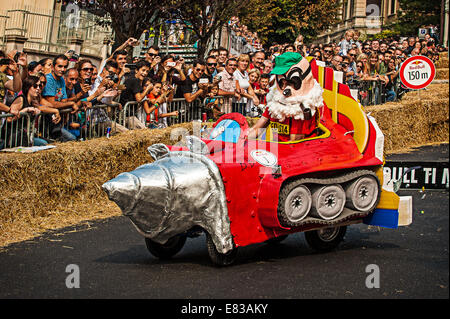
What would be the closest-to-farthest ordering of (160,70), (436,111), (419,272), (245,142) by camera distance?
(419,272) < (245,142) < (160,70) < (436,111)

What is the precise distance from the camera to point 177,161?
6.29 meters

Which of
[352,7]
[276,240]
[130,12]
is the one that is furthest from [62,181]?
[352,7]

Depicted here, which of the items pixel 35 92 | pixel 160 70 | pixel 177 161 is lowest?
pixel 177 161

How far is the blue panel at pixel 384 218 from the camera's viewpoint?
7105 mm

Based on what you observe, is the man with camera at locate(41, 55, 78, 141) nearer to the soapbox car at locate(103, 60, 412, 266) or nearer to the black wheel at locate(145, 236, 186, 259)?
the soapbox car at locate(103, 60, 412, 266)

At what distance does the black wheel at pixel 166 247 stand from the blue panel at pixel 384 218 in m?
2.14

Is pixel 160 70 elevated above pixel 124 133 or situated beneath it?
elevated above

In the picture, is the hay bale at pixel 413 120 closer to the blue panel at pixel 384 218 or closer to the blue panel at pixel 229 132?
the blue panel at pixel 384 218

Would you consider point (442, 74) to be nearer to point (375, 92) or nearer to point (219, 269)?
point (375, 92)
